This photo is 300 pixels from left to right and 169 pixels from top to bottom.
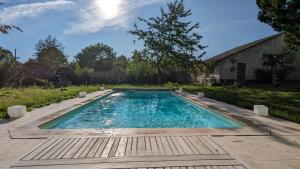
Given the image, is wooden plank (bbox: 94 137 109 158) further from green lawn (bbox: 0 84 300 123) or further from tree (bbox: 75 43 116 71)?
tree (bbox: 75 43 116 71)

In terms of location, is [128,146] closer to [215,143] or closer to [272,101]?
[215,143]

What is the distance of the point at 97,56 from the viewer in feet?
192

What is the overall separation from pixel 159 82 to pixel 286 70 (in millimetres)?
11927

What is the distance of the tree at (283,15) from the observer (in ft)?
49.6

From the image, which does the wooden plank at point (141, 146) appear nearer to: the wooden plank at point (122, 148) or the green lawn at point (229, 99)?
the wooden plank at point (122, 148)

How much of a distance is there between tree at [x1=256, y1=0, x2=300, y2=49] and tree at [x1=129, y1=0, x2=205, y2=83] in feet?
38.1

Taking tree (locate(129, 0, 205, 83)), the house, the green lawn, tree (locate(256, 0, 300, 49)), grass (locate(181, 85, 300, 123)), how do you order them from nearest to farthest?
grass (locate(181, 85, 300, 123))
the green lawn
tree (locate(256, 0, 300, 49))
the house
tree (locate(129, 0, 205, 83))

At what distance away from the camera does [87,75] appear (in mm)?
29500

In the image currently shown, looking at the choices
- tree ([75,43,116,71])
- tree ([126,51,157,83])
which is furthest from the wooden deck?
tree ([75,43,116,71])

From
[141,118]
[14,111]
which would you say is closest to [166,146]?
[14,111]

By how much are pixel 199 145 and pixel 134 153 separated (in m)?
1.29

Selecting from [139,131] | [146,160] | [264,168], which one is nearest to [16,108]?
[139,131]

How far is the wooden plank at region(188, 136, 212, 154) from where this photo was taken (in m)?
4.90

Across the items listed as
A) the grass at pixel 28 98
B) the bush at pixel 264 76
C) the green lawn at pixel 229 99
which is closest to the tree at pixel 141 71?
the bush at pixel 264 76
